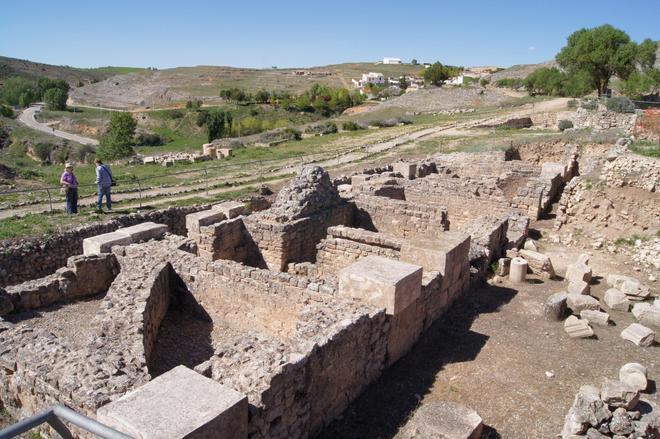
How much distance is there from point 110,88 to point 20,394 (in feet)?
439

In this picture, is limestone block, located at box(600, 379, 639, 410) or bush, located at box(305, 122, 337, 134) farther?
bush, located at box(305, 122, 337, 134)

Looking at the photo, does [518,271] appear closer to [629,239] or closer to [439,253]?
[439,253]

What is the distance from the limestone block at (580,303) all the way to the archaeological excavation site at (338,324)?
0.03m

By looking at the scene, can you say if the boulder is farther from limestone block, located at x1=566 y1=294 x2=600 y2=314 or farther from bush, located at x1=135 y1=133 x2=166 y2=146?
bush, located at x1=135 y1=133 x2=166 y2=146

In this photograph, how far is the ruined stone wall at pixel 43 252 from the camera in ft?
35.4

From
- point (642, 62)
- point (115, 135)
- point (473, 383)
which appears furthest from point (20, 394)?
point (642, 62)

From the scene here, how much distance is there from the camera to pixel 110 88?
12394cm

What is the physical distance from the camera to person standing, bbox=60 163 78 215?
44.1 ft

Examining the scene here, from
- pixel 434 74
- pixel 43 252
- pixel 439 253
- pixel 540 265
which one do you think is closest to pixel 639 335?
pixel 540 265

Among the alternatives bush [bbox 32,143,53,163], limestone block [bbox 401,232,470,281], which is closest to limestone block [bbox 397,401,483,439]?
limestone block [bbox 401,232,470,281]

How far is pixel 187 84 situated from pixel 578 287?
12804 cm

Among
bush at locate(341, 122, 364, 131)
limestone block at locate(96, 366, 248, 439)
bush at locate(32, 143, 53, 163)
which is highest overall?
bush at locate(341, 122, 364, 131)

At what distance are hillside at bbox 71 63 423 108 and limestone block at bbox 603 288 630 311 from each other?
98227 mm

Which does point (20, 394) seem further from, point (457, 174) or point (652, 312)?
point (457, 174)
